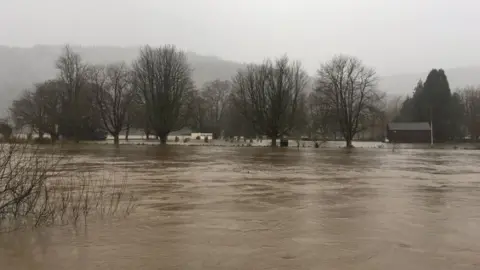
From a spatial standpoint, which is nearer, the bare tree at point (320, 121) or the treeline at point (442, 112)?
the bare tree at point (320, 121)

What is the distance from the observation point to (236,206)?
12.7 meters

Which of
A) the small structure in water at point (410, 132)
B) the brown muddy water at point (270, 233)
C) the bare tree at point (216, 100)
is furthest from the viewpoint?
the bare tree at point (216, 100)

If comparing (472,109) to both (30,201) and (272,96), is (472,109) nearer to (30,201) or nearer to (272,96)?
(272,96)

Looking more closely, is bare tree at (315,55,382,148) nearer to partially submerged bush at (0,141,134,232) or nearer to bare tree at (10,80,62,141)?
bare tree at (10,80,62,141)

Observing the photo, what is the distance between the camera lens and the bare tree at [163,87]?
66000 mm

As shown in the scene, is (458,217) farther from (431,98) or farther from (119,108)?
(431,98)

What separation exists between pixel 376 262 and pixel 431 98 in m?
82.5

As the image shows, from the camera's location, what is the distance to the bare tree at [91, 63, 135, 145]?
241 feet

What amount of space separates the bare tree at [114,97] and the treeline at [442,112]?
4986 cm

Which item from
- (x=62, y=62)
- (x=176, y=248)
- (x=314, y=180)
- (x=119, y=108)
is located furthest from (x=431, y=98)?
(x=176, y=248)

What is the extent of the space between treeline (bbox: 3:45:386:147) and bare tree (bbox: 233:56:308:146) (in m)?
0.14

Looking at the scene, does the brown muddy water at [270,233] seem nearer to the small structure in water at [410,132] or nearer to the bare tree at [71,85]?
the bare tree at [71,85]

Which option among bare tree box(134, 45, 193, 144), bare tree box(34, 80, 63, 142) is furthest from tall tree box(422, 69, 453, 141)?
bare tree box(34, 80, 63, 142)

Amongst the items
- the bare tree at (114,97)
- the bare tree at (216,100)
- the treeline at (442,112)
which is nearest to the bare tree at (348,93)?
the treeline at (442,112)
